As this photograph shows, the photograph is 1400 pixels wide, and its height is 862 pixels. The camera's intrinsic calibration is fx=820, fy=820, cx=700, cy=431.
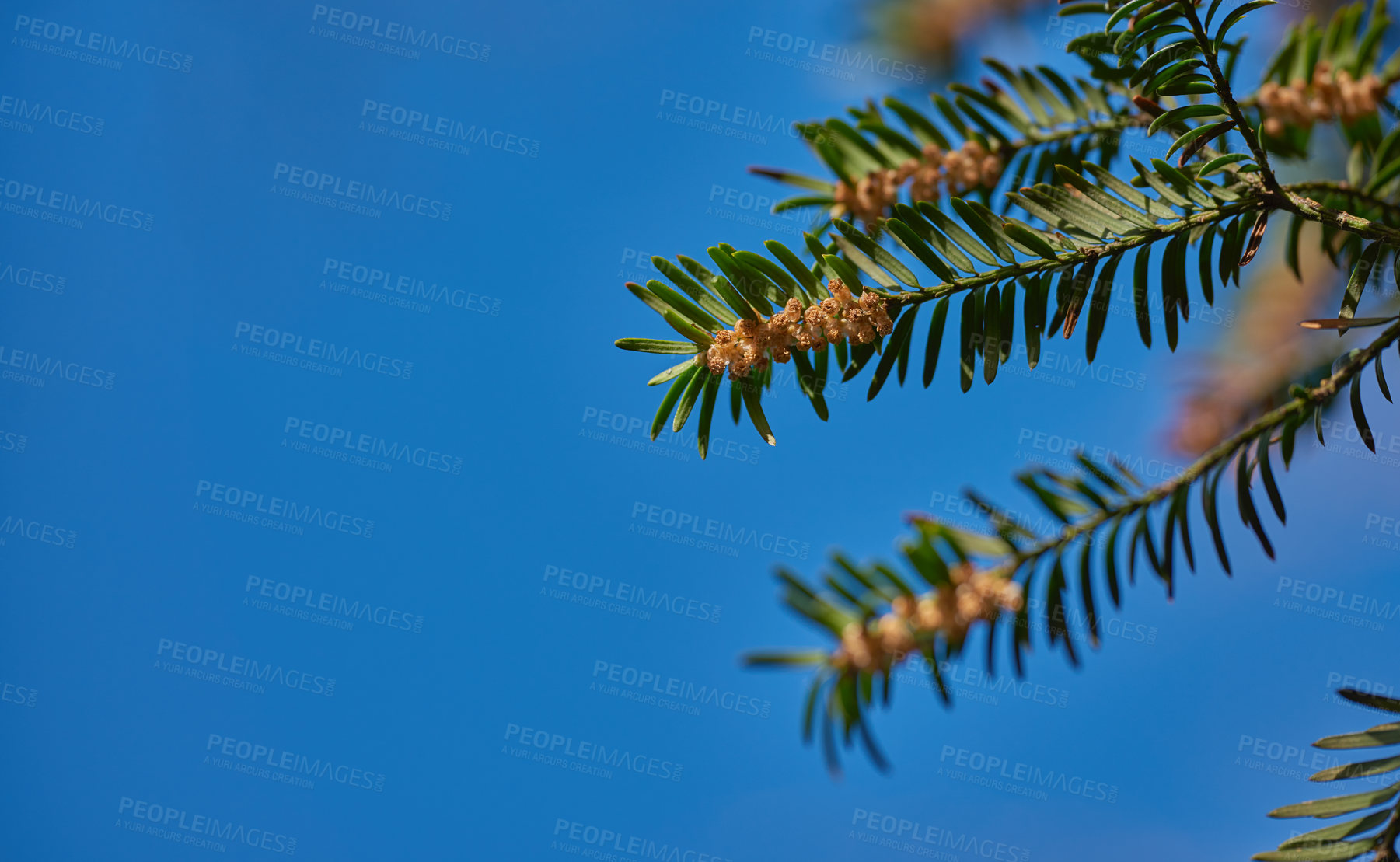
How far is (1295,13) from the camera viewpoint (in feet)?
9.82

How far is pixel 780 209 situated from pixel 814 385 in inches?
24.6

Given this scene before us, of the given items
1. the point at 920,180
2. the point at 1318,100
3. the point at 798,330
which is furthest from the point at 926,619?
the point at 1318,100

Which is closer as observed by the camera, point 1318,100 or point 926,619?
point 926,619

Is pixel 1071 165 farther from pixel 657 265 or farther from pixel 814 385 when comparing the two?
pixel 657 265

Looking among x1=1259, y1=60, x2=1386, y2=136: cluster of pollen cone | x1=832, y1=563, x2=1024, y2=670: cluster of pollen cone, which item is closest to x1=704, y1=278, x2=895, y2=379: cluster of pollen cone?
x1=832, y1=563, x2=1024, y2=670: cluster of pollen cone

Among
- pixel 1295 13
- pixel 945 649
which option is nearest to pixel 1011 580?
pixel 945 649

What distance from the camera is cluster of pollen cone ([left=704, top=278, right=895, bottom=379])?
121 centimetres

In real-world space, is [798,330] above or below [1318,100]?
below

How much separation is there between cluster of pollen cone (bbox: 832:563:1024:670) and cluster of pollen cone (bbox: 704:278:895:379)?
483mm

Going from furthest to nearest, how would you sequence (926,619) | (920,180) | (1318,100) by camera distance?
(920,180) < (1318,100) < (926,619)

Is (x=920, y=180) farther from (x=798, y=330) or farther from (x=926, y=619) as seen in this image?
(x=926, y=619)

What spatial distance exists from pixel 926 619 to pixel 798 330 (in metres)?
0.56

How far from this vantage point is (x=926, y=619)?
80 centimetres

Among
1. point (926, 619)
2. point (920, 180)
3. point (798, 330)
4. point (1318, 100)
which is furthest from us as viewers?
point (920, 180)
